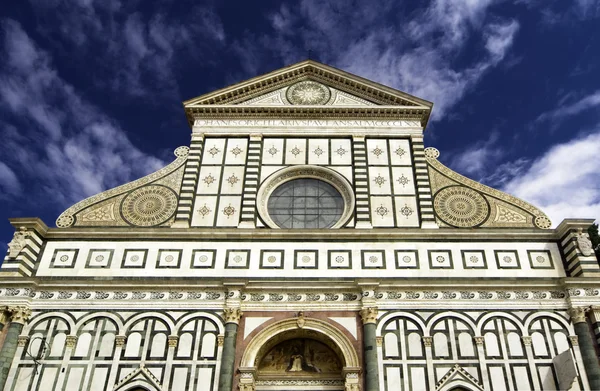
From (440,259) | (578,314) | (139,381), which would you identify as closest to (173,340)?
(139,381)

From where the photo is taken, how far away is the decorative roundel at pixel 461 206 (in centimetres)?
1780

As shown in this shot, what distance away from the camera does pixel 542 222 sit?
57.4 feet

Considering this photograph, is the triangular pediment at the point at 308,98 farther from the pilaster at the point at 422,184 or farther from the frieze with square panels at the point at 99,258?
the frieze with square panels at the point at 99,258

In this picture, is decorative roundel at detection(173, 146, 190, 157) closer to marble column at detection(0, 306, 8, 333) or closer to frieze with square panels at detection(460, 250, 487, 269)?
marble column at detection(0, 306, 8, 333)

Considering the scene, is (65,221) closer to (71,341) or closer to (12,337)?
(12,337)

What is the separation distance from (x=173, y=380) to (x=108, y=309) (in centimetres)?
279

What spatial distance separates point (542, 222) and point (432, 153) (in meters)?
4.12

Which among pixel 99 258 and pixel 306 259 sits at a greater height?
pixel 306 259

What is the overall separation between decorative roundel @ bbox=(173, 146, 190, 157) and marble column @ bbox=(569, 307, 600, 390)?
41.3 feet

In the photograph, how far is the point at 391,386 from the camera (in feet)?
48.6

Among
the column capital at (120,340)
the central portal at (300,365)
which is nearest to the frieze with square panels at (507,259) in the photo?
the central portal at (300,365)

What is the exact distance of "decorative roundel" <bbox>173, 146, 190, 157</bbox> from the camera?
1962 centimetres

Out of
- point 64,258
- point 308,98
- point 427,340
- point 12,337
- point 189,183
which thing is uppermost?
point 308,98

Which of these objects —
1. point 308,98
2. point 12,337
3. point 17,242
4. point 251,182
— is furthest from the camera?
point 308,98
